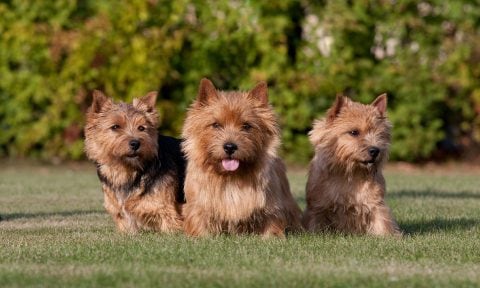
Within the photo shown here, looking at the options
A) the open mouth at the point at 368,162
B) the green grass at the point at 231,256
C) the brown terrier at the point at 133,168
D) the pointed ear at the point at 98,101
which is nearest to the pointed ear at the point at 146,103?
the brown terrier at the point at 133,168

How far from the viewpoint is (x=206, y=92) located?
7930 mm

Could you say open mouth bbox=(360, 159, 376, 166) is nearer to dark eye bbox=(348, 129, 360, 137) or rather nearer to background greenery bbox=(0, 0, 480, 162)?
dark eye bbox=(348, 129, 360, 137)

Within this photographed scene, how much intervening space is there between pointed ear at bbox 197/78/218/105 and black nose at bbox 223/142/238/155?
46 centimetres

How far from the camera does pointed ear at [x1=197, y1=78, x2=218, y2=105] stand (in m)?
7.89

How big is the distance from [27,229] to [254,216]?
2.25 meters

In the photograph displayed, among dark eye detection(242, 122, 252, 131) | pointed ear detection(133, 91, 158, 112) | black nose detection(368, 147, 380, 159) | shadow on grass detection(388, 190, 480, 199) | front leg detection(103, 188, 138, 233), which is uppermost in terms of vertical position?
pointed ear detection(133, 91, 158, 112)

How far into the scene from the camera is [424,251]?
7383mm

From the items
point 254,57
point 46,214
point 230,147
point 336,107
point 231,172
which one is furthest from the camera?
point 254,57

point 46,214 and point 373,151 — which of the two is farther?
point 46,214

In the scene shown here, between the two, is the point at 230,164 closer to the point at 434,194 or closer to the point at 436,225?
the point at 436,225

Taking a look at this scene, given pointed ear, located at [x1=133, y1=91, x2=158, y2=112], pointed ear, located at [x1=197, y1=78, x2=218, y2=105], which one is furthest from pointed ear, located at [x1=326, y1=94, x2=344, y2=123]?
pointed ear, located at [x1=133, y1=91, x2=158, y2=112]

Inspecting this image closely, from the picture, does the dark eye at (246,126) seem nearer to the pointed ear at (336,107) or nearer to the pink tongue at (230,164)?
the pink tongue at (230,164)

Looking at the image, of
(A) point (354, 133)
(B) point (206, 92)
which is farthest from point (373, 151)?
(B) point (206, 92)

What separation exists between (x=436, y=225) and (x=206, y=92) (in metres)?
2.66
